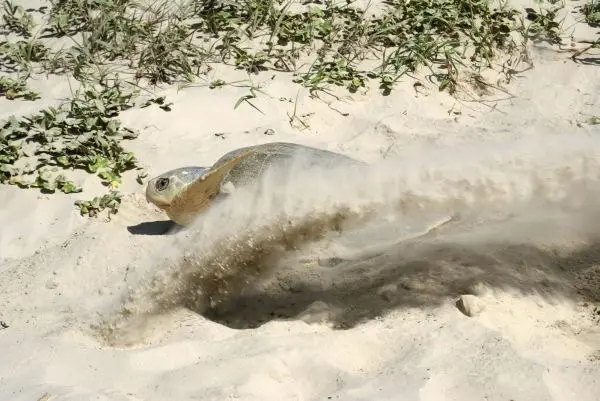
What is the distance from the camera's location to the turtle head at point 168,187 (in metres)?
3.69

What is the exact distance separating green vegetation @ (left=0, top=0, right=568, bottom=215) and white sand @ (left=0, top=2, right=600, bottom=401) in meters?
0.71

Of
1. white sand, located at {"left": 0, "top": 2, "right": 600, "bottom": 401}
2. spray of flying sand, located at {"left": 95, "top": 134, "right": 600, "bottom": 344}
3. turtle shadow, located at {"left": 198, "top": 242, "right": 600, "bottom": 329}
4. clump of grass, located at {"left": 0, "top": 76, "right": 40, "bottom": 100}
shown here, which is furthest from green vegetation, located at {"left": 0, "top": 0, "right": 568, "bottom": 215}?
turtle shadow, located at {"left": 198, "top": 242, "right": 600, "bottom": 329}

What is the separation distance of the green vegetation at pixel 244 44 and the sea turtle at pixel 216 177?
0.88 meters

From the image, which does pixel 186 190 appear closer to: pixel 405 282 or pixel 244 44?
pixel 405 282

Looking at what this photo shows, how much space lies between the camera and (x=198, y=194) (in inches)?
147

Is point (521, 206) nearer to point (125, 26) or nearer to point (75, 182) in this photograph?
point (75, 182)

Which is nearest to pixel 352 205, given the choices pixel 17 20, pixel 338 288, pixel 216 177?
pixel 338 288

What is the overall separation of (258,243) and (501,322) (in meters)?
1.16

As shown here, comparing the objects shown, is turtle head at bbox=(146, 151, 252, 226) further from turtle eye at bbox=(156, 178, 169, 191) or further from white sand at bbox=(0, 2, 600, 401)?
white sand at bbox=(0, 2, 600, 401)

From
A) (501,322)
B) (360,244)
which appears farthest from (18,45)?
(501,322)

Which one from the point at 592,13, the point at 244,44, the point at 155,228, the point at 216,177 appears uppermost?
the point at 592,13

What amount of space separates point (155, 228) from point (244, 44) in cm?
192

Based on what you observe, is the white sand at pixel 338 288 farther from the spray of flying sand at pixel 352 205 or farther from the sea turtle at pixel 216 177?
the sea turtle at pixel 216 177

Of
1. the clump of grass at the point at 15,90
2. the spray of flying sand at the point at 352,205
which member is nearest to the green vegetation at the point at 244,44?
the clump of grass at the point at 15,90
